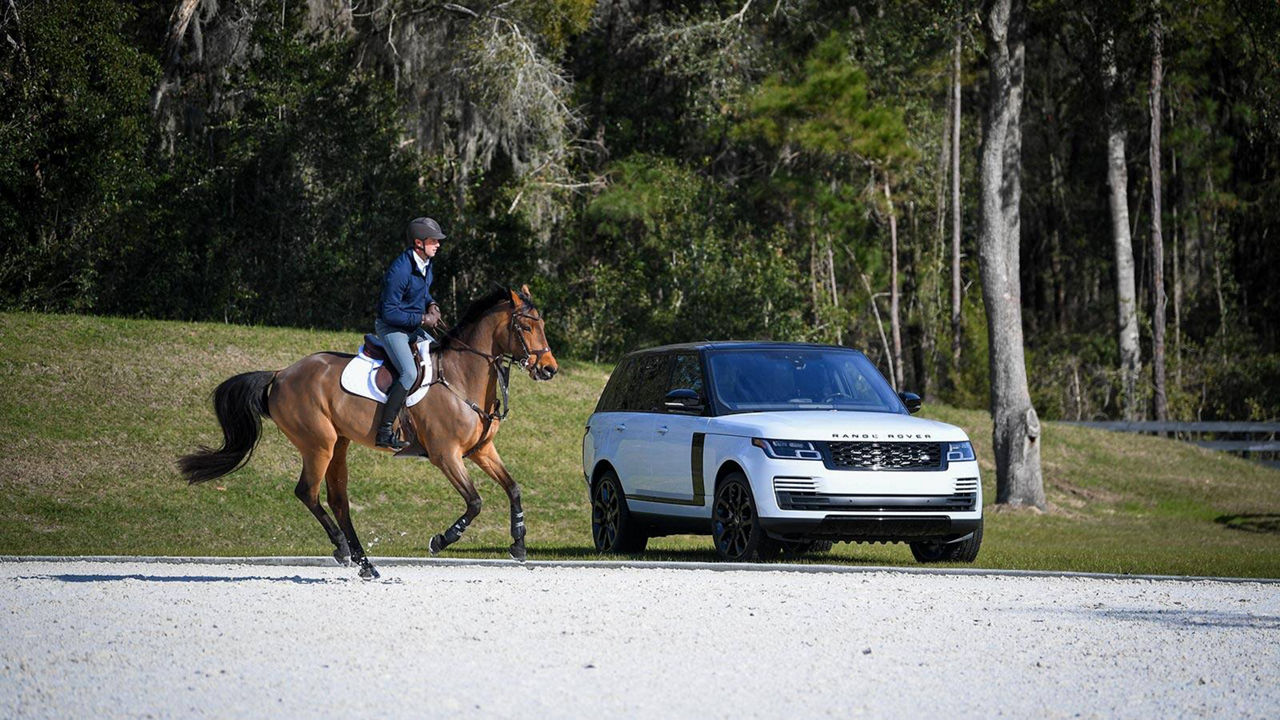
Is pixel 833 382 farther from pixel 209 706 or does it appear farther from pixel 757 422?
pixel 209 706

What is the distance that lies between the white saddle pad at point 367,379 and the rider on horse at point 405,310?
0.41 ft

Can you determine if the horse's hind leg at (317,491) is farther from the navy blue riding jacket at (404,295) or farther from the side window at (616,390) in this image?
the side window at (616,390)

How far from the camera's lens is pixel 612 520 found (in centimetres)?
1694

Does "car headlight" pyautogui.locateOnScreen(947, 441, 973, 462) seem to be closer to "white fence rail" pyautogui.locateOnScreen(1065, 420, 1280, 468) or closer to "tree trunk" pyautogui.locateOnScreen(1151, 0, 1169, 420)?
"white fence rail" pyautogui.locateOnScreen(1065, 420, 1280, 468)

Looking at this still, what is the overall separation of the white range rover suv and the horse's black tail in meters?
3.78

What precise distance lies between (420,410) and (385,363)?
52 cm

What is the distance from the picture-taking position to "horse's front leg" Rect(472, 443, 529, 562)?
47.3ft

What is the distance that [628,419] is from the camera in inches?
657

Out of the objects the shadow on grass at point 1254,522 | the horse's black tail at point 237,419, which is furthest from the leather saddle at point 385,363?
the shadow on grass at point 1254,522

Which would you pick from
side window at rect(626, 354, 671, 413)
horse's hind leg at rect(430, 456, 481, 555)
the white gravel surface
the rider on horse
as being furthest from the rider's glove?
side window at rect(626, 354, 671, 413)

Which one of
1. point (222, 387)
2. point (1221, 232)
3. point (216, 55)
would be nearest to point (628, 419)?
point (222, 387)

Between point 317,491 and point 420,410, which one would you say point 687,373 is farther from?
point 317,491

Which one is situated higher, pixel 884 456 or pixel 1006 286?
pixel 1006 286

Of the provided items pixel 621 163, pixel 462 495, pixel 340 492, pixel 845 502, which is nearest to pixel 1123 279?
pixel 621 163
